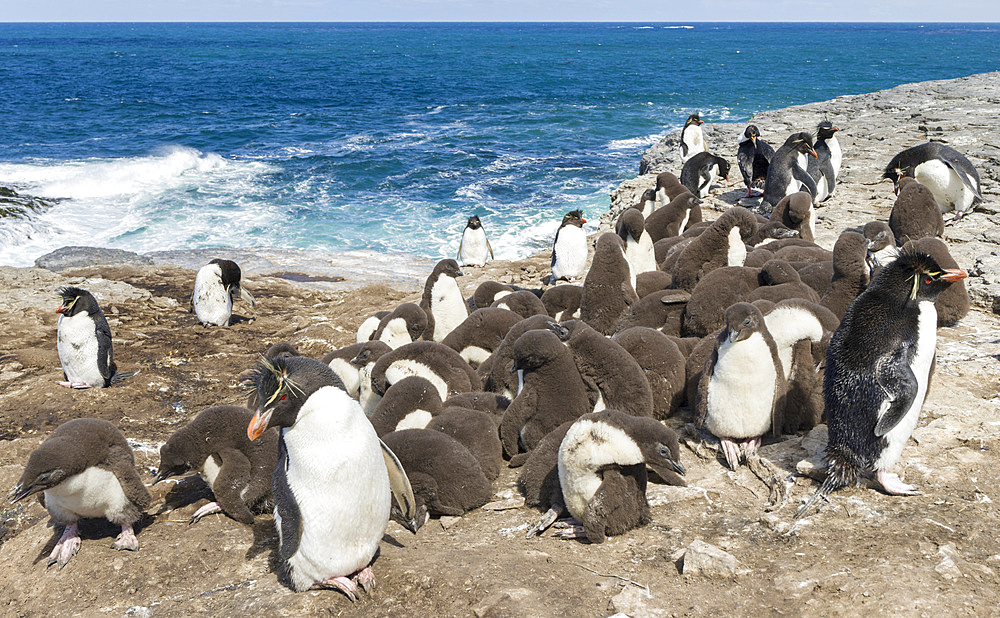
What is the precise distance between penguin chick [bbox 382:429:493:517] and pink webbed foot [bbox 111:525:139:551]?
5.53ft

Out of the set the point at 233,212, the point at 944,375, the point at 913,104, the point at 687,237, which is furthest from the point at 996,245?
the point at 233,212

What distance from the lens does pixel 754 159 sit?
1495cm

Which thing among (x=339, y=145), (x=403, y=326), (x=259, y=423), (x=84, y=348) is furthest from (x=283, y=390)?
(x=339, y=145)

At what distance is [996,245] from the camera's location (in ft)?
31.7

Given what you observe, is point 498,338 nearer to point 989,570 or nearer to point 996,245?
point 989,570

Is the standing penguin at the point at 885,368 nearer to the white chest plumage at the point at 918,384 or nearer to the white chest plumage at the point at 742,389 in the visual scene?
the white chest plumage at the point at 918,384

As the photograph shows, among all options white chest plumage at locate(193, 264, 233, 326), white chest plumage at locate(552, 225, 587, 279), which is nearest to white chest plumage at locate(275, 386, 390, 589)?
white chest plumage at locate(552, 225, 587, 279)

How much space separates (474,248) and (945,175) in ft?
26.5

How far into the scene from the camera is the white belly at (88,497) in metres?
4.54

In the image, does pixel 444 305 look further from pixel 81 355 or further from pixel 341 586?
pixel 341 586

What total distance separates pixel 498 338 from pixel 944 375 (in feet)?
12.7

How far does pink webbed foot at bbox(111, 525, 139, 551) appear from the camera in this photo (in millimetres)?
4582

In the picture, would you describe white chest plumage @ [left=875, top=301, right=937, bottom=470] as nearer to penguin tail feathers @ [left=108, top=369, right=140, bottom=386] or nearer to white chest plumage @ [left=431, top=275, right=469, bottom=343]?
white chest plumage @ [left=431, top=275, right=469, bottom=343]

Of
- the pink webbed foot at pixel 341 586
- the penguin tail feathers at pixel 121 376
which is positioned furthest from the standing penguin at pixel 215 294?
the pink webbed foot at pixel 341 586
